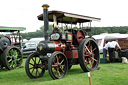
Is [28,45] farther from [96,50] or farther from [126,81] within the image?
[126,81]

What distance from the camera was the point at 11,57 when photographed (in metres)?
8.59

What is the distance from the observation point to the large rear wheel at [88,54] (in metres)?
6.51

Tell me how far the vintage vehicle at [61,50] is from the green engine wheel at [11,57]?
1871 mm

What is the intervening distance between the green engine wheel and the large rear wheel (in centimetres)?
351

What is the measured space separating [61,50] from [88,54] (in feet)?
4.01

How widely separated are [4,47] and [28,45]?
23.3ft

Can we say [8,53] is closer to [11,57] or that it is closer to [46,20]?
[11,57]

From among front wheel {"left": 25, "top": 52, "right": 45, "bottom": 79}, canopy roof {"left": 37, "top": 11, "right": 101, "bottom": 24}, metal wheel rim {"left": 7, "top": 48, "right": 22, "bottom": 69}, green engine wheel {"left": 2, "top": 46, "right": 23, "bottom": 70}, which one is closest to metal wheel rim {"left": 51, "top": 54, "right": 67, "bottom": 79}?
front wheel {"left": 25, "top": 52, "right": 45, "bottom": 79}

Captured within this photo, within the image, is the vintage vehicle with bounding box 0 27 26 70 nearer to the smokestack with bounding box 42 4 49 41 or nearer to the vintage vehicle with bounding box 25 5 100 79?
the vintage vehicle with bounding box 25 5 100 79

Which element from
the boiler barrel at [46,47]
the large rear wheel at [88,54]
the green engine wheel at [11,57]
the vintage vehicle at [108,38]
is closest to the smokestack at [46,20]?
the boiler barrel at [46,47]

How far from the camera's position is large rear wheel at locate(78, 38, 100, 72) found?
6.51m

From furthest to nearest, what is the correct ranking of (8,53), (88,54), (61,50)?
(8,53), (88,54), (61,50)

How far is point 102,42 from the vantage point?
15789 mm

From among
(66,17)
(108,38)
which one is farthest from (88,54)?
(108,38)
